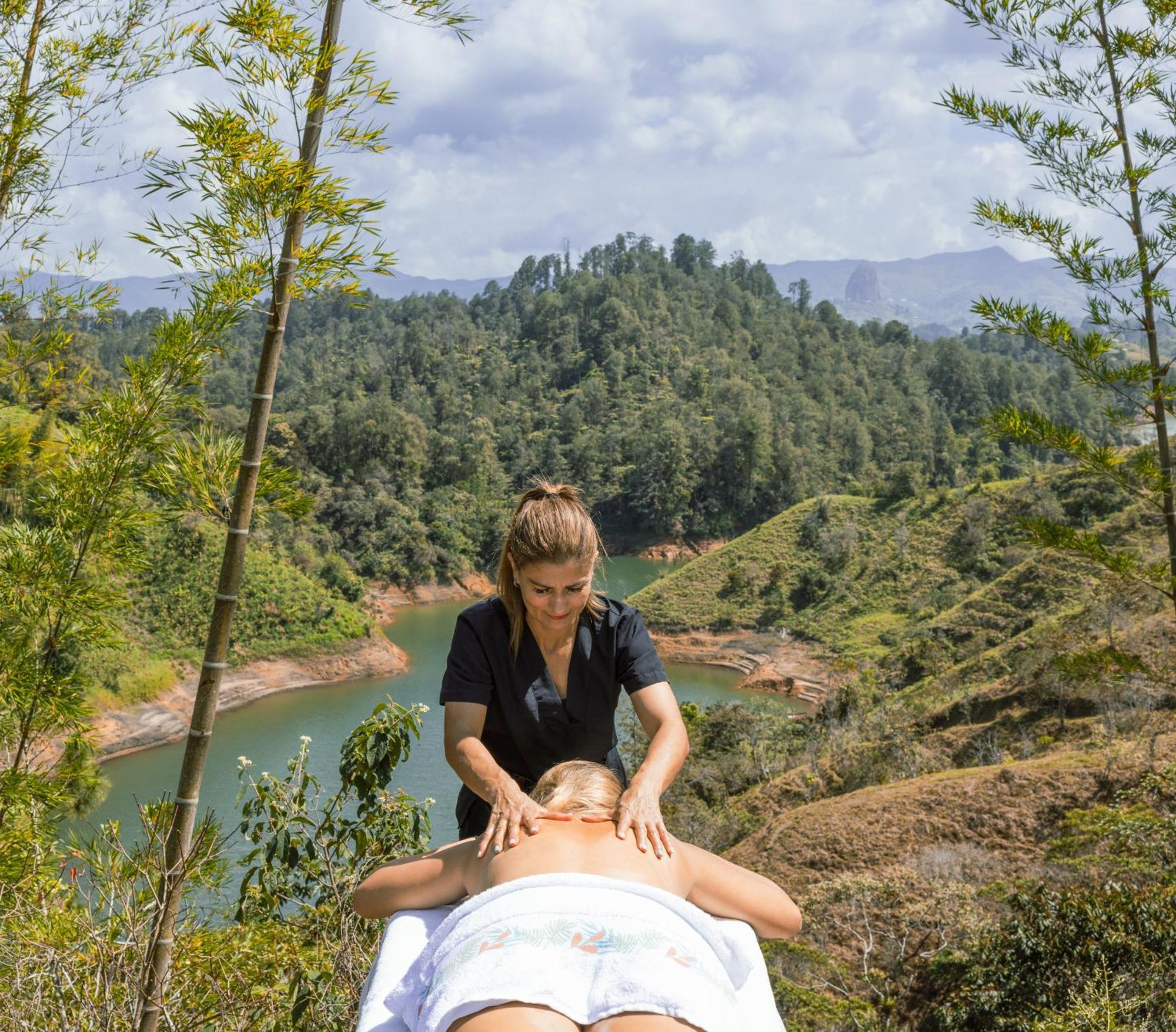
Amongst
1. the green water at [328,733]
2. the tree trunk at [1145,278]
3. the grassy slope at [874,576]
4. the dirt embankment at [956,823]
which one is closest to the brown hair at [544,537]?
the tree trunk at [1145,278]

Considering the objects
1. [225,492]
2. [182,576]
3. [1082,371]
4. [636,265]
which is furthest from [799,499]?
[225,492]

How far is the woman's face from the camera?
152 cm

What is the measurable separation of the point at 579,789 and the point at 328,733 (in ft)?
56.8

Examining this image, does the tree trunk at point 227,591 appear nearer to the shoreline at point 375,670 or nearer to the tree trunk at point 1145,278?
the tree trunk at point 1145,278

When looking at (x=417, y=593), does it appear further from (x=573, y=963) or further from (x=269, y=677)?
(x=573, y=963)

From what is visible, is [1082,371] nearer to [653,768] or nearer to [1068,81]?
[1068,81]

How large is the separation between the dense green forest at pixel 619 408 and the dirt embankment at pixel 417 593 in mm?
437

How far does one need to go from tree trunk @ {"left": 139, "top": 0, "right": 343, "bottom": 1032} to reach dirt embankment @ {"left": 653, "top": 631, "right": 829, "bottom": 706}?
806 inches

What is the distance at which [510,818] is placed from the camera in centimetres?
138

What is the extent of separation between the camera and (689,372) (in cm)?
4203

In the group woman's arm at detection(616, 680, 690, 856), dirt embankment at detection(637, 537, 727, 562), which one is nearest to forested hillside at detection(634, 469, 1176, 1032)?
woman's arm at detection(616, 680, 690, 856)

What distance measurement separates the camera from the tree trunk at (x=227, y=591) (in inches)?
61.9

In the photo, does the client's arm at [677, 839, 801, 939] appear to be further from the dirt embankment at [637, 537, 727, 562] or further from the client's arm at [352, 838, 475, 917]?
the dirt embankment at [637, 537, 727, 562]

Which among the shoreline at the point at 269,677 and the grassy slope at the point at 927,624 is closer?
the grassy slope at the point at 927,624
